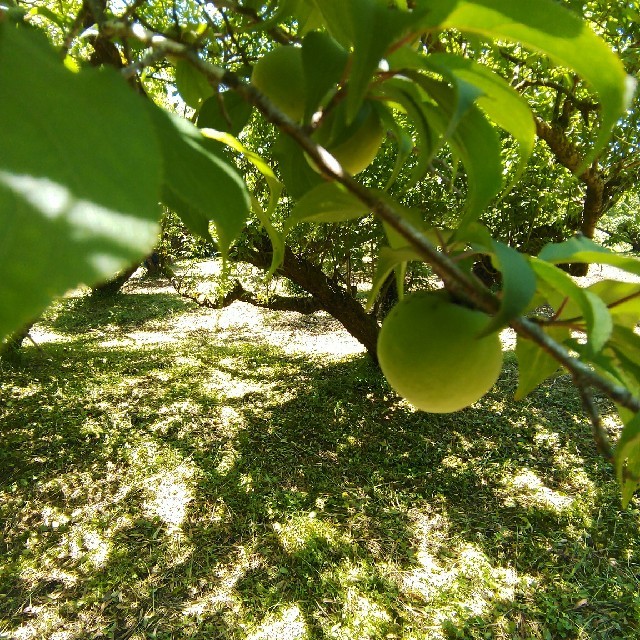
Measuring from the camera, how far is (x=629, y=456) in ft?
1.23

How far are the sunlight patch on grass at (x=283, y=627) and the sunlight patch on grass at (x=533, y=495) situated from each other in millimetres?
1400

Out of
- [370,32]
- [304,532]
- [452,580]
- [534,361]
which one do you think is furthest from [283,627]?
[370,32]

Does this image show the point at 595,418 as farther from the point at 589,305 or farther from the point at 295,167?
the point at 295,167

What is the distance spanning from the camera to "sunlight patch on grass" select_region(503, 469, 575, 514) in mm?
2875

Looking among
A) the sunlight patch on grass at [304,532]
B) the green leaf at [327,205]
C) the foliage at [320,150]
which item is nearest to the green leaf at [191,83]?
the foliage at [320,150]

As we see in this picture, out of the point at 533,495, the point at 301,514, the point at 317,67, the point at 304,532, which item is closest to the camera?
the point at 317,67

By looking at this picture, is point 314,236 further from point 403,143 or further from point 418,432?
point 403,143

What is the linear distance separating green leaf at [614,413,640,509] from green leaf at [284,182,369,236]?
0.73 feet

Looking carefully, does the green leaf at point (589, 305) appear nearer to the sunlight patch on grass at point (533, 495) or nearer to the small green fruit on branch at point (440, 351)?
the small green fruit on branch at point (440, 351)

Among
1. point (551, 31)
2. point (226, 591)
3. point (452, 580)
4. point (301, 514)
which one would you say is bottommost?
point (226, 591)

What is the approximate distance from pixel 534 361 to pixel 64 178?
409 mm

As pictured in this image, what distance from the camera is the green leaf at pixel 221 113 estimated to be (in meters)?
0.47

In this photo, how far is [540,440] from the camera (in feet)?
11.4

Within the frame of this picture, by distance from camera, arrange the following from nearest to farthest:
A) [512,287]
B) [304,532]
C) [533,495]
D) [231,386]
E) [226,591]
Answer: [512,287], [226,591], [304,532], [533,495], [231,386]
